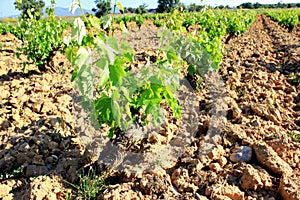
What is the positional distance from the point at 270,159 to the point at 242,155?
0.26 meters

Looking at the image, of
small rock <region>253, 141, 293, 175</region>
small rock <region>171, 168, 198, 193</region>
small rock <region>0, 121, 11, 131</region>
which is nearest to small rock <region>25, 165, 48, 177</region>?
small rock <region>0, 121, 11, 131</region>

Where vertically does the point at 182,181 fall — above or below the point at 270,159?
below

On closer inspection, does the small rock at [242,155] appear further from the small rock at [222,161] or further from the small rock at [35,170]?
the small rock at [35,170]

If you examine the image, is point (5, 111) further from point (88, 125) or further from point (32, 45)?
point (32, 45)

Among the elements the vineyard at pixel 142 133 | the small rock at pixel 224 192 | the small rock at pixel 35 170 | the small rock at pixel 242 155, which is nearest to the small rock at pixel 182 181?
the vineyard at pixel 142 133

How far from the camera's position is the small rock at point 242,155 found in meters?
2.76

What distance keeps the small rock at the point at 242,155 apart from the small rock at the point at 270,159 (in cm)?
7

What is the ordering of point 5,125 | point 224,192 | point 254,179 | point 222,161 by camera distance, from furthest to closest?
1. point 5,125
2. point 222,161
3. point 254,179
4. point 224,192

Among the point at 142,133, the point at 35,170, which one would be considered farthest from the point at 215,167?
the point at 35,170

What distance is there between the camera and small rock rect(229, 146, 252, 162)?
2.76 meters

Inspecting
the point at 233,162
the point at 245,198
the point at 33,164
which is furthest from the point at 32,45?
the point at 245,198

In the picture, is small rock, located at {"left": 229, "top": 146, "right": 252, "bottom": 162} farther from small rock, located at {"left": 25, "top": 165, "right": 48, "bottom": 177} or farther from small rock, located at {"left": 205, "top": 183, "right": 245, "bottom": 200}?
small rock, located at {"left": 25, "top": 165, "right": 48, "bottom": 177}

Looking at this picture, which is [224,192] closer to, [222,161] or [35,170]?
[222,161]

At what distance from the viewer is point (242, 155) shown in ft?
9.16
